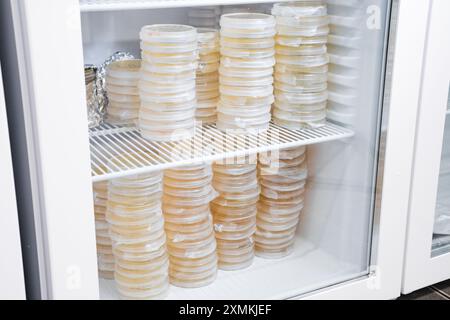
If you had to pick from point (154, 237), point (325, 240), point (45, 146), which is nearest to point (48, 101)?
point (45, 146)

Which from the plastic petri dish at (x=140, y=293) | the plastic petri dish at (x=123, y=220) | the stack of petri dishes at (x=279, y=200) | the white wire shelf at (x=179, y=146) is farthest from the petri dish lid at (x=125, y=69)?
the plastic petri dish at (x=140, y=293)

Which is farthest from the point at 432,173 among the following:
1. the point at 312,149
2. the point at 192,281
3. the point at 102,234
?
the point at 102,234

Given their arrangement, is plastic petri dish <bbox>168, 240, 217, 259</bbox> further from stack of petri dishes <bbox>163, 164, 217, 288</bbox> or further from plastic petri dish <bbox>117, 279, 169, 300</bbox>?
plastic petri dish <bbox>117, 279, 169, 300</bbox>

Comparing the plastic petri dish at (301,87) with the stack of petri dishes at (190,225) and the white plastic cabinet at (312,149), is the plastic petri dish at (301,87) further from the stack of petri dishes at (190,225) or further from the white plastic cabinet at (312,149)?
the stack of petri dishes at (190,225)

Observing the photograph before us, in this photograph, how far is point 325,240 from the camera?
2000 mm

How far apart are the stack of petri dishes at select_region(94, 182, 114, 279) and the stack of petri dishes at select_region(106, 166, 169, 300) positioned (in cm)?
2

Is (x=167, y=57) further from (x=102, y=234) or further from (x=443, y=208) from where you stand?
Answer: (x=443, y=208)

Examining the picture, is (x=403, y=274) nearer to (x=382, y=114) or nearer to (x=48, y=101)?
(x=382, y=114)

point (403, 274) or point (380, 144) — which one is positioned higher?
point (380, 144)

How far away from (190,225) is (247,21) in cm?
62

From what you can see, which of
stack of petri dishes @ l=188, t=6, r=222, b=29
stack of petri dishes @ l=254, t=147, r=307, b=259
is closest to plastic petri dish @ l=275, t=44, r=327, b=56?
stack of petri dishes @ l=188, t=6, r=222, b=29

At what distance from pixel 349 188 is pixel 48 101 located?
3.32 ft

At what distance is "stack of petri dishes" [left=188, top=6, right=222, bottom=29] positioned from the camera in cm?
173
